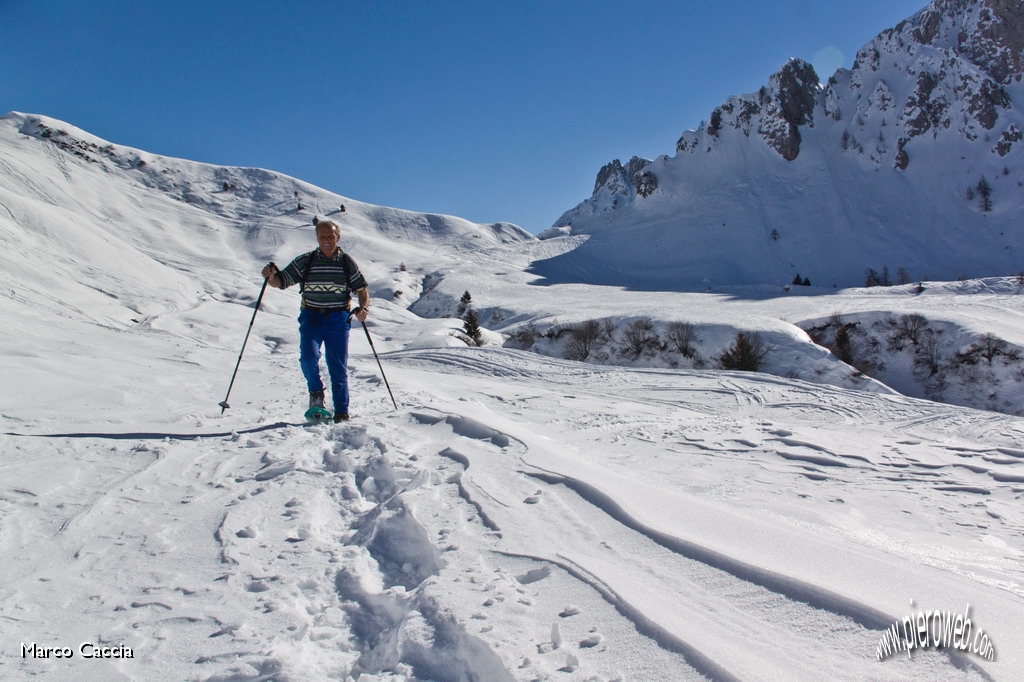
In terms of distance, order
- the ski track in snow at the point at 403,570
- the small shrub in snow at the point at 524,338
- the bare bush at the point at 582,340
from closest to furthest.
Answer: the ski track in snow at the point at 403,570, the bare bush at the point at 582,340, the small shrub in snow at the point at 524,338

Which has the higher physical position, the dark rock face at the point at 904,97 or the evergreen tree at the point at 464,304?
the dark rock face at the point at 904,97

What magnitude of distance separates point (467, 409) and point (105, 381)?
3.55m

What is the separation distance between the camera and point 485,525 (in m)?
2.38

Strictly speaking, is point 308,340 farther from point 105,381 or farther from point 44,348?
point 44,348

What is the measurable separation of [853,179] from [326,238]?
90.9 meters

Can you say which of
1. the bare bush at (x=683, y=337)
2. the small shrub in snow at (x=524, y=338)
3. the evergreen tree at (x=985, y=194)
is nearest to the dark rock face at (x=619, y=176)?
the evergreen tree at (x=985, y=194)

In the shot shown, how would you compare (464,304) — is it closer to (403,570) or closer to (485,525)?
(485,525)

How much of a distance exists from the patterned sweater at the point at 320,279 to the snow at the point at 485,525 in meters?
1.14

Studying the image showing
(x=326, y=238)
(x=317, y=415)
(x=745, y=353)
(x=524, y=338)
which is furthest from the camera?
(x=524, y=338)

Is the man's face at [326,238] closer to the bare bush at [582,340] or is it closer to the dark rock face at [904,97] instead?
the bare bush at [582,340]

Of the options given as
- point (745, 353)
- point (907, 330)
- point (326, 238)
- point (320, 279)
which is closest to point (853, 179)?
point (907, 330)

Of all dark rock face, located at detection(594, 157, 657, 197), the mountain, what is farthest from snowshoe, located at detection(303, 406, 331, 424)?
dark rock face, located at detection(594, 157, 657, 197)

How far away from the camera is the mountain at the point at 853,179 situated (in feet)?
208

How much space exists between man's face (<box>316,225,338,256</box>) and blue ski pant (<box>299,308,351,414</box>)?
2.07 ft
